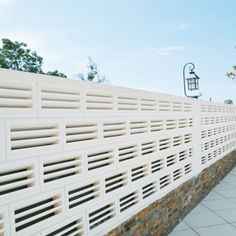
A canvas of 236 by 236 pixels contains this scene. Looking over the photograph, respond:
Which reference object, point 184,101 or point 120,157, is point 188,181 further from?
point 120,157

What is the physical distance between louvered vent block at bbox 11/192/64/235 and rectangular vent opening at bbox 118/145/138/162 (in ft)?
2.64

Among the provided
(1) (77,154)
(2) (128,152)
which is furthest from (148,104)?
(1) (77,154)

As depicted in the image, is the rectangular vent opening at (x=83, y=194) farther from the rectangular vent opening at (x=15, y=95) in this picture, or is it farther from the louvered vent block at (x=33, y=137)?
the rectangular vent opening at (x=15, y=95)

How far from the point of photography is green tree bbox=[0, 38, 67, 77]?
55.3 ft

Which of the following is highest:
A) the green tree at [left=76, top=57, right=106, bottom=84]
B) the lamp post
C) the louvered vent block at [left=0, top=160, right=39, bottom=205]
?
the green tree at [left=76, top=57, right=106, bottom=84]

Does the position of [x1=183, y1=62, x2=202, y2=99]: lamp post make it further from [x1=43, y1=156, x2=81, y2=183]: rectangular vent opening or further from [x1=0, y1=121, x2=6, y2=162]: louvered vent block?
[x1=0, y1=121, x2=6, y2=162]: louvered vent block

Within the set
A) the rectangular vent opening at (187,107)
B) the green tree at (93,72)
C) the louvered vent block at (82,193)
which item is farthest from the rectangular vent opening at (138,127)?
the green tree at (93,72)

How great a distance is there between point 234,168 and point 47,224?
22.0 ft

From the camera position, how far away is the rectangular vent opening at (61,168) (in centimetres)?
156

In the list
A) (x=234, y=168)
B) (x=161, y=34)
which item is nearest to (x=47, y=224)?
(x=234, y=168)

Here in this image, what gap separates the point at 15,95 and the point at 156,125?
1.89 meters

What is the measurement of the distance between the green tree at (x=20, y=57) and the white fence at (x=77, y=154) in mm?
15020

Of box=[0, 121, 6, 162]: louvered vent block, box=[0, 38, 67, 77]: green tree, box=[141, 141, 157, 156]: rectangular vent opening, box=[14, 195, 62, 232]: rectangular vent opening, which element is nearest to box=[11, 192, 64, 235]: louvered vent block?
box=[14, 195, 62, 232]: rectangular vent opening

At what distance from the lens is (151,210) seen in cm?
271
